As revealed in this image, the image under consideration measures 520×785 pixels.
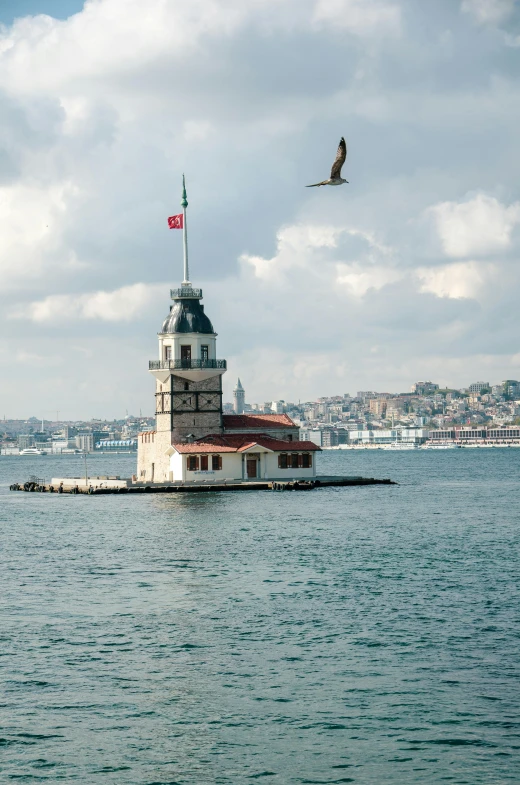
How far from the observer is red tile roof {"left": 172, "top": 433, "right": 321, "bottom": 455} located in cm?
8206

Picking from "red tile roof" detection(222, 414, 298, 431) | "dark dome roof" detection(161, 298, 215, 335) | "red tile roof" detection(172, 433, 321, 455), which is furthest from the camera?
"red tile roof" detection(222, 414, 298, 431)

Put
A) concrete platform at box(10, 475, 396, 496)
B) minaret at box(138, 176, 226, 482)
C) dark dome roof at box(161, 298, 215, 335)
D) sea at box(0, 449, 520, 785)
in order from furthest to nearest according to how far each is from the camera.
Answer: dark dome roof at box(161, 298, 215, 335) < minaret at box(138, 176, 226, 482) < concrete platform at box(10, 475, 396, 496) < sea at box(0, 449, 520, 785)

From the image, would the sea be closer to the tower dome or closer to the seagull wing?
the seagull wing

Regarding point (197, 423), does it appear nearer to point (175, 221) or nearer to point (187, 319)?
point (187, 319)

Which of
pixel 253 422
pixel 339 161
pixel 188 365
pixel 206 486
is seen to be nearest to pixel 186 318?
pixel 188 365

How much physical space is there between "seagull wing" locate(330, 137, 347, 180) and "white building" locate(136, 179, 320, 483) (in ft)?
196

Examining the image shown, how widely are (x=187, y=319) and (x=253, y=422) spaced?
892 cm

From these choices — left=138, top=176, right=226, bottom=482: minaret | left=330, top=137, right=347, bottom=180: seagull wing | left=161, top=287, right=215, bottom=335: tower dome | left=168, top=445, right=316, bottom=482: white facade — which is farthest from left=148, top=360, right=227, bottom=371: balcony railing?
left=330, top=137, right=347, bottom=180: seagull wing

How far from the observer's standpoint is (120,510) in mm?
73500

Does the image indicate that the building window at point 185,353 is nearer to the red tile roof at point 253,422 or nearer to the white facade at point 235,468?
the red tile roof at point 253,422

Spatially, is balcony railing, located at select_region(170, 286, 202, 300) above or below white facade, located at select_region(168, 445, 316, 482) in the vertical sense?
above

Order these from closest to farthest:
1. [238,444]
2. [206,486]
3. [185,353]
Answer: [206,486] < [238,444] < [185,353]

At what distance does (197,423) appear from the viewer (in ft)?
276

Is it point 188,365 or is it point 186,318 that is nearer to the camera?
point 188,365
